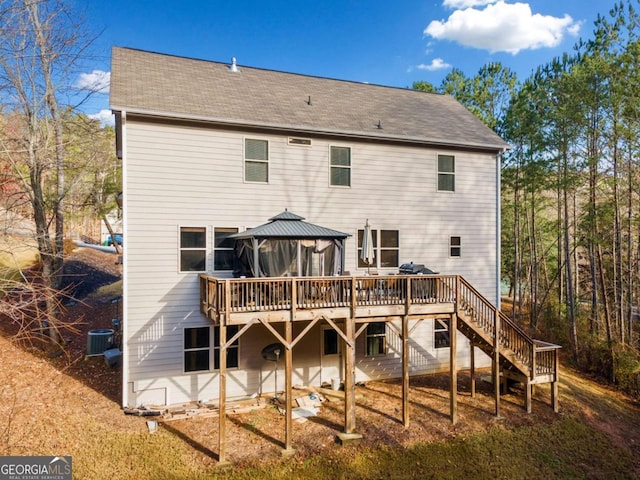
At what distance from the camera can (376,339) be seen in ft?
40.2

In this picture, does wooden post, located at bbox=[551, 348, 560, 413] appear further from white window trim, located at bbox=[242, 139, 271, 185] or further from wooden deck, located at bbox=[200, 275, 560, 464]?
white window trim, located at bbox=[242, 139, 271, 185]

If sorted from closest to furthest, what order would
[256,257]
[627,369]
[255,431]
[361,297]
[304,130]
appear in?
[255,431] → [256,257] → [361,297] → [304,130] → [627,369]

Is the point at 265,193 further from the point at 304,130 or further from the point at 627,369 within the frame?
the point at 627,369

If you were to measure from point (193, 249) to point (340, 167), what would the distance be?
511cm

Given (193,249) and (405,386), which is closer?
(405,386)

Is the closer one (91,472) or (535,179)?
(91,472)

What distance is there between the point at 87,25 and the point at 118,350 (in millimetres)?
10610

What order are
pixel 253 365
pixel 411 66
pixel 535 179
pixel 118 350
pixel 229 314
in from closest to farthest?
pixel 229 314 → pixel 253 365 → pixel 118 350 → pixel 535 179 → pixel 411 66

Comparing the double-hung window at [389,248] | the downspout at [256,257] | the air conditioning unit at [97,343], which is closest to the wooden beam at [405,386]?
the double-hung window at [389,248]

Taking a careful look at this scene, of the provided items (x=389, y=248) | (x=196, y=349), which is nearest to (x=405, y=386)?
(x=389, y=248)

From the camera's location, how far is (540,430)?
9703mm

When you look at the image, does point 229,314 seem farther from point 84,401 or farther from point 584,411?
point 584,411

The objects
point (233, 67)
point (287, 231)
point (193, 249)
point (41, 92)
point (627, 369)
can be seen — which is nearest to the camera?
point (287, 231)

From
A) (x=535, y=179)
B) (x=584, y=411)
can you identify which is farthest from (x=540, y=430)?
(x=535, y=179)
